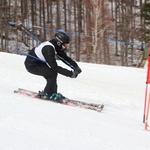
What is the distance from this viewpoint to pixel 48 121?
384 cm

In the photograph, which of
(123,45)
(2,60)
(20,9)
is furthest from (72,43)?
(2,60)

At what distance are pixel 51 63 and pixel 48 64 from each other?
0.09 m

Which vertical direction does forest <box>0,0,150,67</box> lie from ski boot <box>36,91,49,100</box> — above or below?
below

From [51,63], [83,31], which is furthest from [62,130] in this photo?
[83,31]

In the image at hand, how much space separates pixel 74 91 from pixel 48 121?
414 cm

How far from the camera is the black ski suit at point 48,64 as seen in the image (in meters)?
5.82

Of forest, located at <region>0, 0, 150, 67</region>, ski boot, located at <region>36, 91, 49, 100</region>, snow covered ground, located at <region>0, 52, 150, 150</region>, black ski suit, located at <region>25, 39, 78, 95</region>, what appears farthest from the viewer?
forest, located at <region>0, 0, 150, 67</region>

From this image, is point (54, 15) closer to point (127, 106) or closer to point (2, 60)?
point (2, 60)

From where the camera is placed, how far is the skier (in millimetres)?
5840

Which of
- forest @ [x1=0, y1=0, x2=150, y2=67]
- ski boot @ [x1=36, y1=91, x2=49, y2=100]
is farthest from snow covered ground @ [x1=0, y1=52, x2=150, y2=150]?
forest @ [x1=0, y1=0, x2=150, y2=67]

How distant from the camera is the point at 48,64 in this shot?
5.90m

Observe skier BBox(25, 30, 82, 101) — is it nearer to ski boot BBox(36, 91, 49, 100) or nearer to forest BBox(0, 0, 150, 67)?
ski boot BBox(36, 91, 49, 100)

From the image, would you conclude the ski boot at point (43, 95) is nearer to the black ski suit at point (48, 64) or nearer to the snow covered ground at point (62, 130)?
the black ski suit at point (48, 64)

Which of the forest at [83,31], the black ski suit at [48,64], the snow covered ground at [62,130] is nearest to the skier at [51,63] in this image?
the black ski suit at [48,64]
